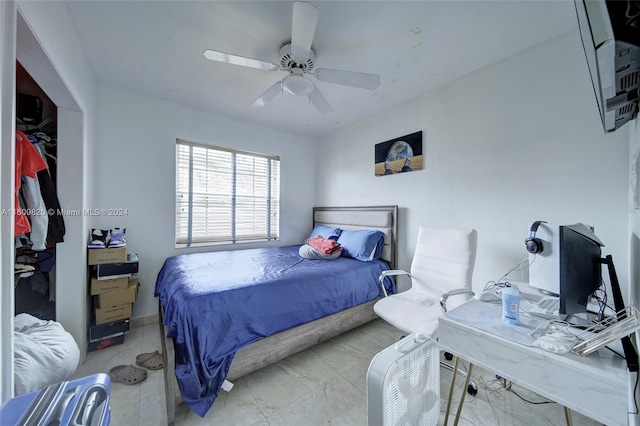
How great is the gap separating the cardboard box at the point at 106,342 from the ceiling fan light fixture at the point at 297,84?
2.78 meters

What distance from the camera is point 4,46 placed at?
0.84m

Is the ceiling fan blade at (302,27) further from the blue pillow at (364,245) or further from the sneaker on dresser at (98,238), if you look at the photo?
the sneaker on dresser at (98,238)

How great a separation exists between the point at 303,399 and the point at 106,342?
6.47 feet

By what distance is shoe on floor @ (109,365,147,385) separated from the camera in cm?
173

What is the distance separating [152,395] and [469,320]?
6.84 ft

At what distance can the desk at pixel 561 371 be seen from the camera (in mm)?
662

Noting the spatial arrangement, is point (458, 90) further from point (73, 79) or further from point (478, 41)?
point (73, 79)

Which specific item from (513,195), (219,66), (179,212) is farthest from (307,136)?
(513,195)

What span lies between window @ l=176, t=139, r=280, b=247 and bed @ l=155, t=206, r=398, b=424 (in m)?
0.55

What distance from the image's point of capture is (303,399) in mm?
1566

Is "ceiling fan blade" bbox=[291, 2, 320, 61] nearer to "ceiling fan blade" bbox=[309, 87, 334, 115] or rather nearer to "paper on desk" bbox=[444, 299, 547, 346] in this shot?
"ceiling fan blade" bbox=[309, 87, 334, 115]

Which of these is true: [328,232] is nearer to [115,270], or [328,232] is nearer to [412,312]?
[412,312]

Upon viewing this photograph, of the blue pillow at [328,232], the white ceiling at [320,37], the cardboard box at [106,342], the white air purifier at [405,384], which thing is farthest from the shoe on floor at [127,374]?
the white ceiling at [320,37]

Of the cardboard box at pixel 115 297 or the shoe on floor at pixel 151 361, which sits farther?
the cardboard box at pixel 115 297
